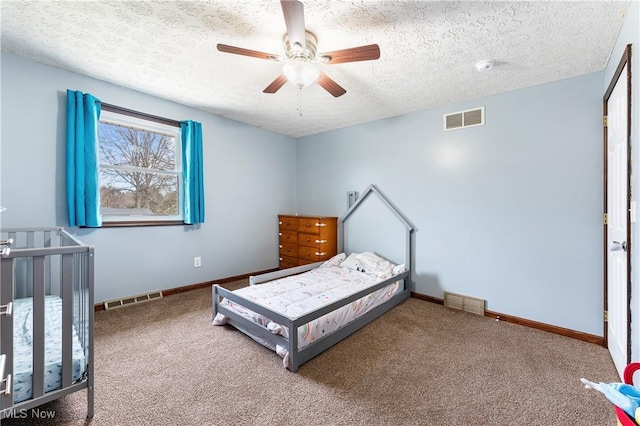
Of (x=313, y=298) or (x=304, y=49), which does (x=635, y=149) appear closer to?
(x=304, y=49)

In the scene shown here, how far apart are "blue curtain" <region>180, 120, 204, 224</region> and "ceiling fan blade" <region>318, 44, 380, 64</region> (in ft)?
7.27

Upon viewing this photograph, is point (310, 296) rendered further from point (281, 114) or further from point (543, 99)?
point (543, 99)

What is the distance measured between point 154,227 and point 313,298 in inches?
84.4

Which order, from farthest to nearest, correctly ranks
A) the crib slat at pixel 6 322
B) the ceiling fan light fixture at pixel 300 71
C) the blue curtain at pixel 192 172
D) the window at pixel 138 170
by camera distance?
the blue curtain at pixel 192 172 < the window at pixel 138 170 < the ceiling fan light fixture at pixel 300 71 < the crib slat at pixel 6 322

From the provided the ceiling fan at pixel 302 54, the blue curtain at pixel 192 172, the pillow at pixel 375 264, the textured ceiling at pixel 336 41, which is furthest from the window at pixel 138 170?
the pillow at pixel 375 264

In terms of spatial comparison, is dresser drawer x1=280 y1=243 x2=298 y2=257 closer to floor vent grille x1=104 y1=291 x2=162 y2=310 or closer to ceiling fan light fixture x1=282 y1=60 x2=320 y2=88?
floor vent grille x1=104 y1=291 x2=162 y2=310

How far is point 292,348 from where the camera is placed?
1.89 m

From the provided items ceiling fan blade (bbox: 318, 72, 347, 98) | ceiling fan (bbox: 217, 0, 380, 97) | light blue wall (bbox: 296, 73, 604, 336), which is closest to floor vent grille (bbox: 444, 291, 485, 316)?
light blue wall (bbox: 296, 73, 604, 336)

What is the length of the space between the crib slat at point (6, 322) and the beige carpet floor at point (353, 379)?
34 centimetres

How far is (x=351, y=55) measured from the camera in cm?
181

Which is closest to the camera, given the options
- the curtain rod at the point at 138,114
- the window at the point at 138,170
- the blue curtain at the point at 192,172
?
the curtain rod at the point at 138,114

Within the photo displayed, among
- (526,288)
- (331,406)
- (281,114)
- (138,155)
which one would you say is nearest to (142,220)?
(138,155)

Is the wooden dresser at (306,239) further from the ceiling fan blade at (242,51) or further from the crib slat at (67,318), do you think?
the crib slat at (67,318)

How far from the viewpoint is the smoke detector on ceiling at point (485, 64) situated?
88.1 inches
